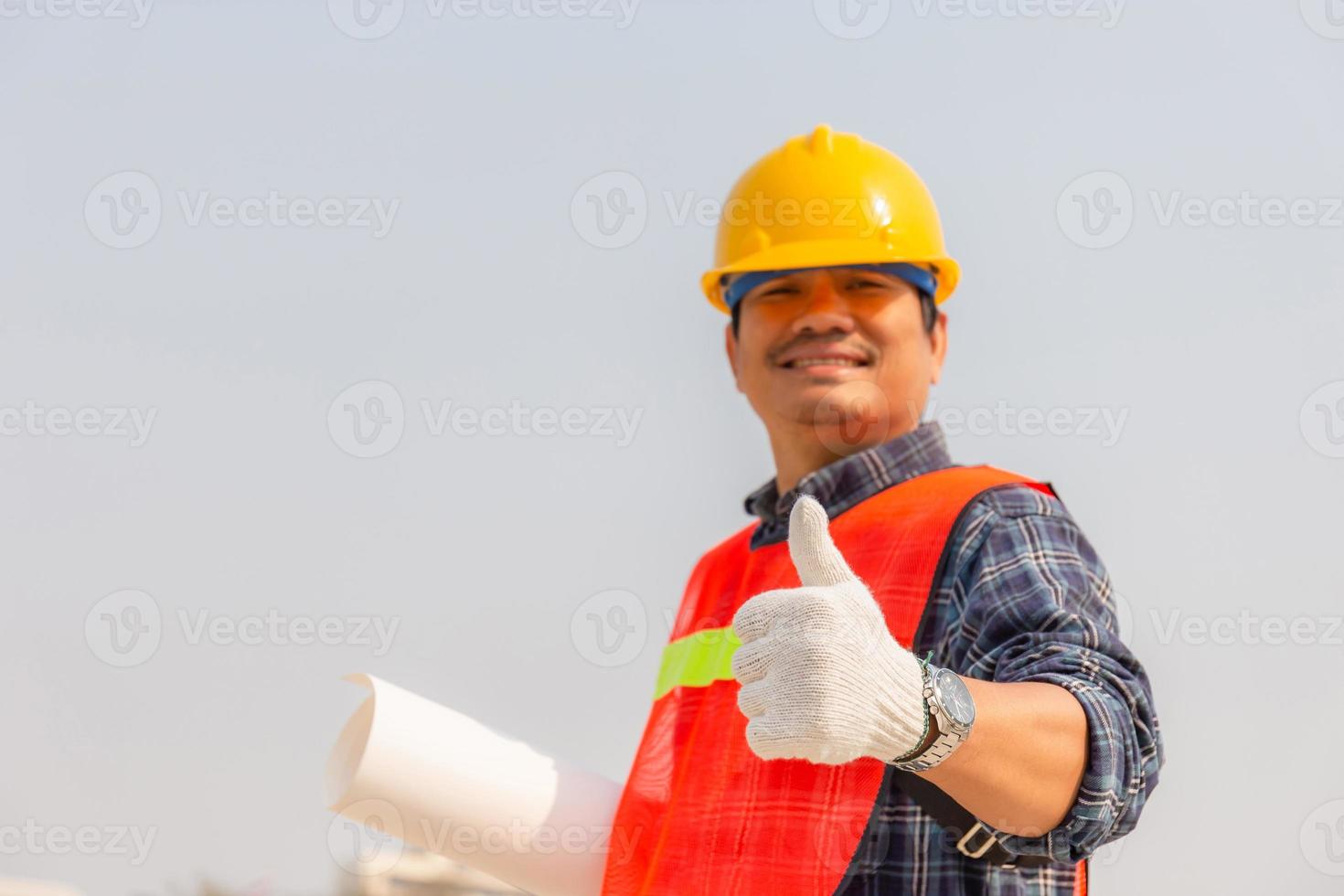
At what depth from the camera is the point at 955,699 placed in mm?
2406

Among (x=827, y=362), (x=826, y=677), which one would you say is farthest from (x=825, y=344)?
(x=826, y=677)

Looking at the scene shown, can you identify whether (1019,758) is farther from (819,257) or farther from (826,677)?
(819,257)

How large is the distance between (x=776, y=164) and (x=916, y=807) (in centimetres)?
230

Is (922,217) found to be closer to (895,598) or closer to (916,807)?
(895,598)

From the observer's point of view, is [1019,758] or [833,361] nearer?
[1019,758]

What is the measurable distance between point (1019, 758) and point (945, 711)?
22cm

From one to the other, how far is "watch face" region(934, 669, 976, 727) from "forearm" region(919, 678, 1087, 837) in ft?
0.08

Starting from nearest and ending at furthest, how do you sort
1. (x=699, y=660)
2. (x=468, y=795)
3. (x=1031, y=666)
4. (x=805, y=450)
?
1. (x=1031, y=666)
2. (x=468, y=795)
3. (x=699, y=660)
4. (x=805, y=450)

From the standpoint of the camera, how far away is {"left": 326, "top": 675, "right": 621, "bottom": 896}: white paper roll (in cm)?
362

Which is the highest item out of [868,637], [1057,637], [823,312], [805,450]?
[823,312]

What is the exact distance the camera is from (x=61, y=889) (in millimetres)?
19641

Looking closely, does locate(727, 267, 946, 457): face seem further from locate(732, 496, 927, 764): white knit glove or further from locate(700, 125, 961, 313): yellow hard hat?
locate(732, 496, 927, 764): white knit glove

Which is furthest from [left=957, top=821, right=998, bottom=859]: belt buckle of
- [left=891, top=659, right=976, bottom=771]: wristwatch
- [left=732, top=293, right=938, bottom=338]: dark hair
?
[left=732, top=293, right=938, bottom=338]: dark hair

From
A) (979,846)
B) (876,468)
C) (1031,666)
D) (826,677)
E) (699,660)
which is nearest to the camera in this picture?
(826,677)
